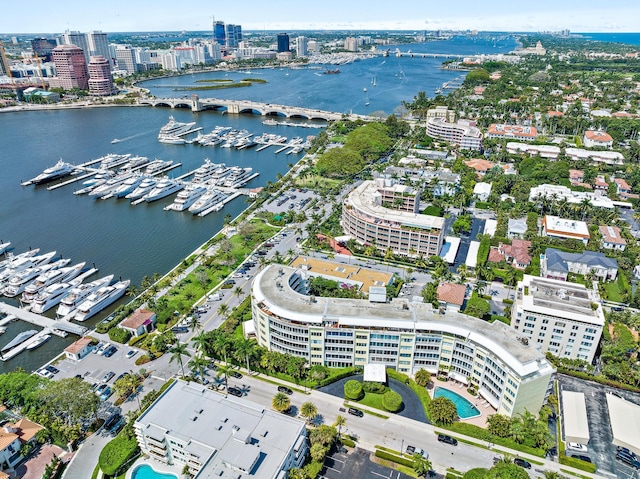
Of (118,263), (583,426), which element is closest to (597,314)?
(583,426)

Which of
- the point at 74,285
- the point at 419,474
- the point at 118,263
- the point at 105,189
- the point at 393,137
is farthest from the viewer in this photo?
the point at 393,137

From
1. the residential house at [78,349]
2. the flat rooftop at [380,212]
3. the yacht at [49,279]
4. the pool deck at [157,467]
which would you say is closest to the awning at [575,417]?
the flat rooftop at [380,212]

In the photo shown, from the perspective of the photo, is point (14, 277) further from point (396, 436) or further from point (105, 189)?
point (396, 436)

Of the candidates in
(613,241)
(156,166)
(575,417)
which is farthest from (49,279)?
(613,241)

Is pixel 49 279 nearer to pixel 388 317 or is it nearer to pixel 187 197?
pixel 187 197

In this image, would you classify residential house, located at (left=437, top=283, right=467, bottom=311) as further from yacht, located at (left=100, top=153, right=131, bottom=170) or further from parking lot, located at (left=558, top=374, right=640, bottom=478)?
yacht, located at (left=100, top=153, right=131, bottom=170)
